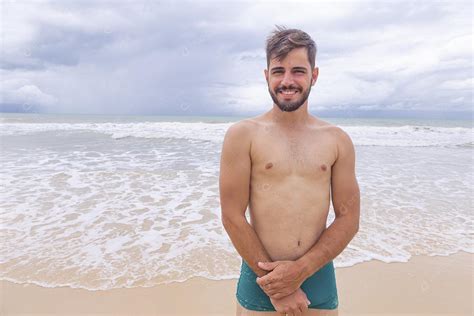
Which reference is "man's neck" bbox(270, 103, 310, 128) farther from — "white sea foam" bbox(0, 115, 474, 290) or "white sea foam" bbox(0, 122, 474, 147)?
"white sea foam" bbox(0, 122, 474, 147)

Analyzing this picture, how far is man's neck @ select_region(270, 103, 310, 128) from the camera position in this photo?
2.12 metres

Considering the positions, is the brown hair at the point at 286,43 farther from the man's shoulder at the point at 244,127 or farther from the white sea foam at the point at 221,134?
the white sea foam at the point at 221,134

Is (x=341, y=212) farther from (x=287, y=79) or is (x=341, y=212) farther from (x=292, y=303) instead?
(x=287, y=79)

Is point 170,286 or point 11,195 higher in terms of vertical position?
point 11,195

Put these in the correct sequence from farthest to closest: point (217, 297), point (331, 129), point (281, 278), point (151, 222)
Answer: point (151, 222)
point (217, 297)
point (331, 129)
point (281, 278)

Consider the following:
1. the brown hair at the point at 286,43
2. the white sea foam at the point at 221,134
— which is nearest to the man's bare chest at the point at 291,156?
the brown hair at the point at 286,43

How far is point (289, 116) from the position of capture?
6.97ft

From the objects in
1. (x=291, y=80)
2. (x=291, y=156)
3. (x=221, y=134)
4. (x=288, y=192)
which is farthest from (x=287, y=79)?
(x=221, y=134)

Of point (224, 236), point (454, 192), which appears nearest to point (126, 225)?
point (224, 236)

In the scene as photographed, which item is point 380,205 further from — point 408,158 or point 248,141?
point 408,158

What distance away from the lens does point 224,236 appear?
17.6ft

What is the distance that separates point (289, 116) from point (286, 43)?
0.42 m

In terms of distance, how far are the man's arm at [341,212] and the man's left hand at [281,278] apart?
0.28ft

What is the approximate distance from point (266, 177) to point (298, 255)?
51cm
